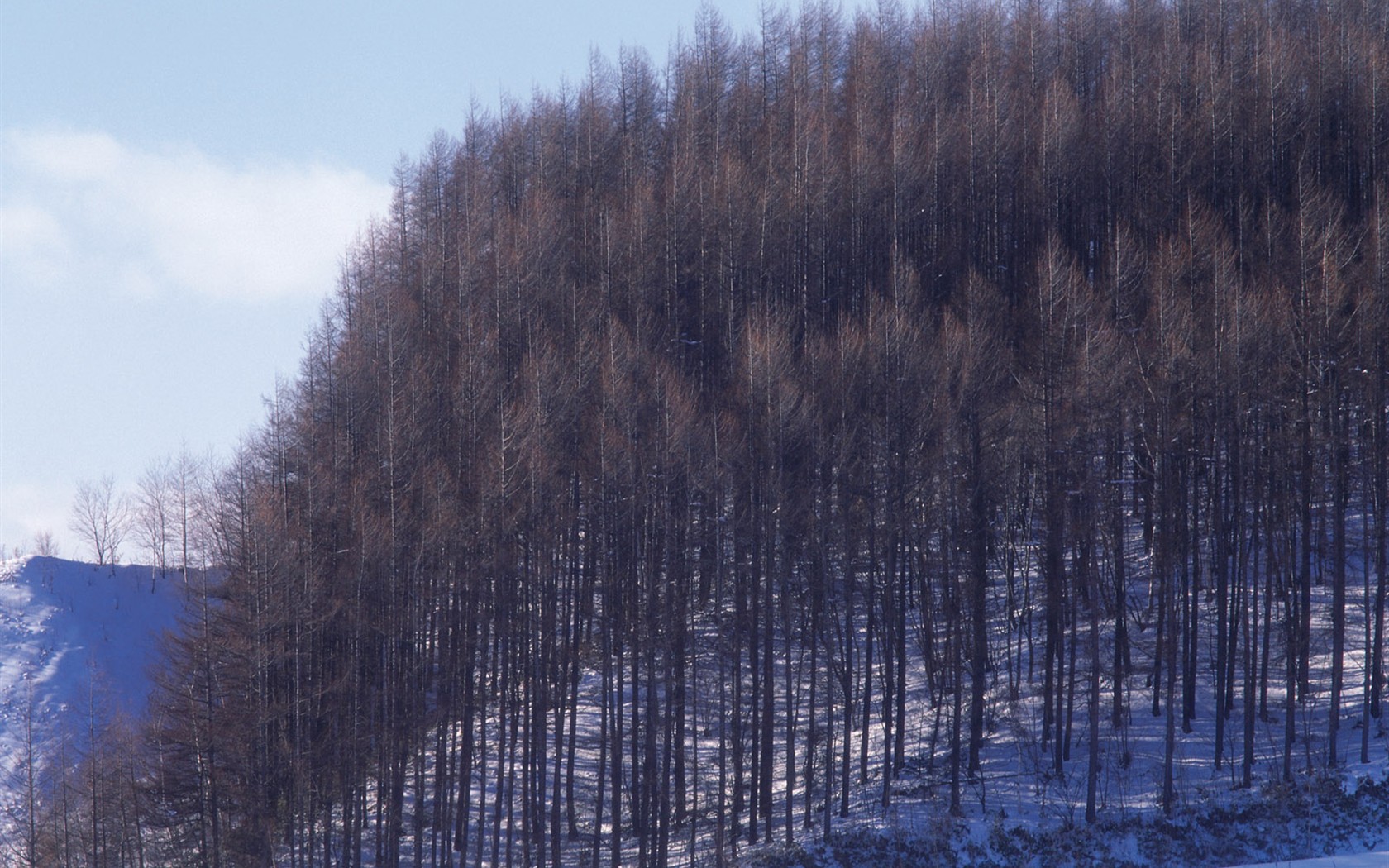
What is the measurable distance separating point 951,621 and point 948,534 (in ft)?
10.0

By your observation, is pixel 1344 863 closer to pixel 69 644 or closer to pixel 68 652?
pixel 68 652

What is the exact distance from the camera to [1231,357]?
36625 millimetres

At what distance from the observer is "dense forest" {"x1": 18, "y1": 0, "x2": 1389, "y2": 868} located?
1453 inches

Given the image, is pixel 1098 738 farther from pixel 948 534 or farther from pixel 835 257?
pixel 835 257

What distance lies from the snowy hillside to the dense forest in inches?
352

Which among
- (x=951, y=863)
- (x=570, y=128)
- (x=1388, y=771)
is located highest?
(x=570, y=128)

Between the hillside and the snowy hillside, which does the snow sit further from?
the snowy hillside

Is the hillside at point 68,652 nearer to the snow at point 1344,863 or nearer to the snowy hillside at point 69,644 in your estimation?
the snowy hillside at point 69,644

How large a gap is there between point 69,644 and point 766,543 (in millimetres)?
38498

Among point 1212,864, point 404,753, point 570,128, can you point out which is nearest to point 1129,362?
point 1212,864

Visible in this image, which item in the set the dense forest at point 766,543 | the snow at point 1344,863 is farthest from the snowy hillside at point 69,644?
the snow at point 1344,863

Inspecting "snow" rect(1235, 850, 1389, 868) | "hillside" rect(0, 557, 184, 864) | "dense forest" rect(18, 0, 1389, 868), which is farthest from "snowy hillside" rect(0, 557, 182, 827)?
"snow" rect(1235, 850, 1389, 868)

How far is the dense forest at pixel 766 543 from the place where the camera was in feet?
121

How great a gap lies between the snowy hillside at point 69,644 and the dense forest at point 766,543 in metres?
8.93
